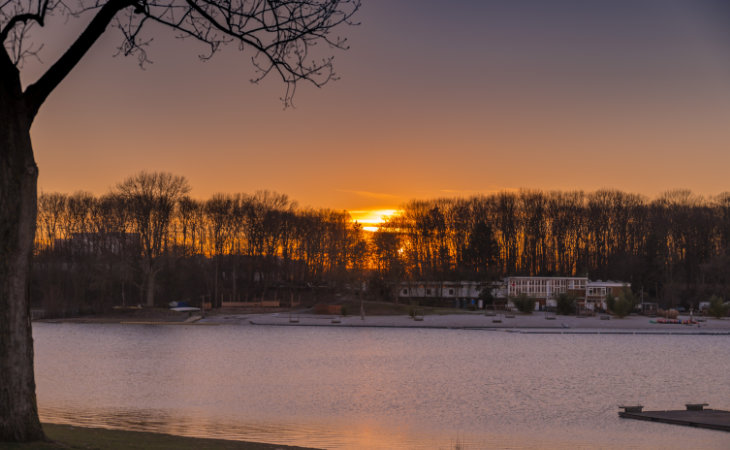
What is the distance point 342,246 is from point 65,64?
295 ft

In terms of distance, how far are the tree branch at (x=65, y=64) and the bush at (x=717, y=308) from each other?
268 ft

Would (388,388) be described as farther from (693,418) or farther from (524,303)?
(524,303)

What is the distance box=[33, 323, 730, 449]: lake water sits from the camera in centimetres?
2070

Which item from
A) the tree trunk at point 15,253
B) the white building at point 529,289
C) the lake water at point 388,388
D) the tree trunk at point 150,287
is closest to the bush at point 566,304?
the white building at point 529,289

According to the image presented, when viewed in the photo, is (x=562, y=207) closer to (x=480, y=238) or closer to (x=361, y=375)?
(x=480, y=238)

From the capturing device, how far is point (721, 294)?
305 feet

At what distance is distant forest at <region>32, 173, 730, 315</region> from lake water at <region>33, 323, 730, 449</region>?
3009 centimetres

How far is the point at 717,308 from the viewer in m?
82.6

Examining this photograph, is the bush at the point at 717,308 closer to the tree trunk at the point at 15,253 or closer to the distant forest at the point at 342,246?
the distant forest at the point at 342,246

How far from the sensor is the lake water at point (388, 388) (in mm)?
20703

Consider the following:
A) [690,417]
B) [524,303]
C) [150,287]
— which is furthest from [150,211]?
[690,417]

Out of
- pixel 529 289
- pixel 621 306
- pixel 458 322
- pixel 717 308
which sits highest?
pixel 529 289

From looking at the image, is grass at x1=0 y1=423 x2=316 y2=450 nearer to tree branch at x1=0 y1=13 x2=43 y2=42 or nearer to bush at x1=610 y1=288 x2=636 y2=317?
tree branch at x1=0 y1=13 x2=43 y2=42

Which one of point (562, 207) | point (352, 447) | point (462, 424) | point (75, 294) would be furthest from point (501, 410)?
point (562, 207)
